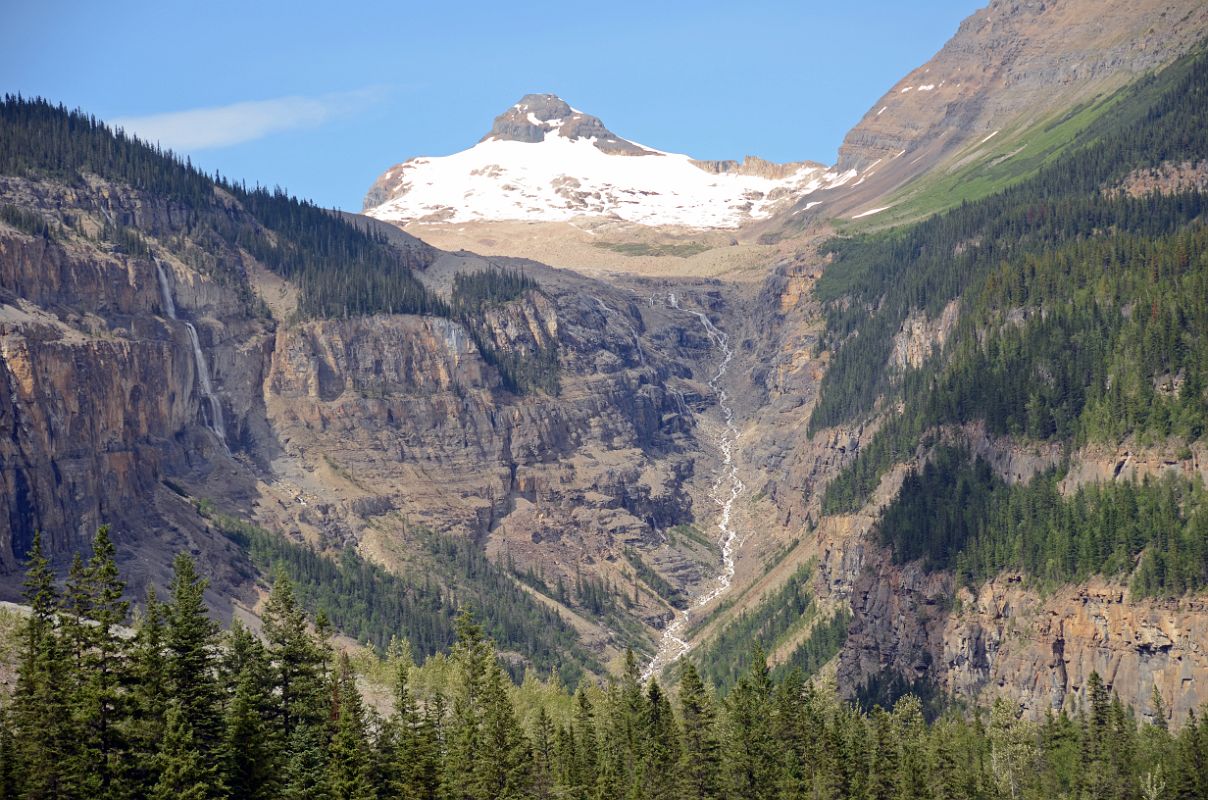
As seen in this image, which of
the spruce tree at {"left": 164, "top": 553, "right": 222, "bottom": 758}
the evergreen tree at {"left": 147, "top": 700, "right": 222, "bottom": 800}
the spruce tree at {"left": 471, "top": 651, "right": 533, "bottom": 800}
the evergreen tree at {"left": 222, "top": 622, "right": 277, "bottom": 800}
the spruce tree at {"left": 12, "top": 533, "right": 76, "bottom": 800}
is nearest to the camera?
the evergreen tree at {"left": 147, "top": 700, "right": 222, "bottom": 800}

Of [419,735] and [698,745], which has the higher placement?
[419,735]

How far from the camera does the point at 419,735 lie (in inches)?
4867

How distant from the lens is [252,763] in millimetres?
112438

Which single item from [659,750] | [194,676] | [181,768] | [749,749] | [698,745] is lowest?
[749,749]

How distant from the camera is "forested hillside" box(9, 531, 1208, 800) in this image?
360 feet

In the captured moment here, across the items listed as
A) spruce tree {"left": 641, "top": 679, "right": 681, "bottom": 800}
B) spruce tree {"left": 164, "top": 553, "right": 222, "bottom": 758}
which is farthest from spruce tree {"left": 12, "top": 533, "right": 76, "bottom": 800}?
spruce tree {"left": 641, "top": 679, "right": 681, "bottom": 800}

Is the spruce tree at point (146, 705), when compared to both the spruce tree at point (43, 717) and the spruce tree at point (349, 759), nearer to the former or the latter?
the spruce tree at point (43, 717)

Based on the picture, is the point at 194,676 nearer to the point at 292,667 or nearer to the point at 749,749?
the point at 292,667

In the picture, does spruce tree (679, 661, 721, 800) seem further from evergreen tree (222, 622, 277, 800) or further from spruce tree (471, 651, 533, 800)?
evergreen tree (222, 622, 277, 800)

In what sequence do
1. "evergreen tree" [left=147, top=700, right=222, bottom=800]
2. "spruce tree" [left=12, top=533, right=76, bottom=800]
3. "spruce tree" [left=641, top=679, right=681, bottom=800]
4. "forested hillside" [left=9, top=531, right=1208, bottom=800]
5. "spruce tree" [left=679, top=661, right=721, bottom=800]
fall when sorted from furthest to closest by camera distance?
1. "spruce tree" [left=679, top=661, right=721, bottom=800]
2. "spruce tree" [left=641, top=679, right=681, bottom=800]
3. "forested hillside" [left=9, top=531, right=1208, bottom=800]
4. "spruce tree" [left=12, top=533, right=76, bottom=800]
5. "evergreen tree" [left=147, top=700, right=222, bottom=800]

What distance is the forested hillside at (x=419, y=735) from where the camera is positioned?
110m

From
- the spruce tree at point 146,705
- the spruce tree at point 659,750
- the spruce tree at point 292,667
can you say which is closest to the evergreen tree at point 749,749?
the spruce tree at point 659,750

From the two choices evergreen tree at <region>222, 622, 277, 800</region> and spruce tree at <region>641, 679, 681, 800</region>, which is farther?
spruce tree at <region>641, 679, 681, 800</region>

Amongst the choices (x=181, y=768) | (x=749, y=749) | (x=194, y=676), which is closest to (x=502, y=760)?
(x=194, y=676)
